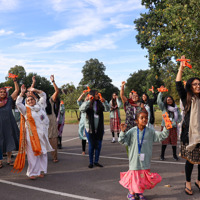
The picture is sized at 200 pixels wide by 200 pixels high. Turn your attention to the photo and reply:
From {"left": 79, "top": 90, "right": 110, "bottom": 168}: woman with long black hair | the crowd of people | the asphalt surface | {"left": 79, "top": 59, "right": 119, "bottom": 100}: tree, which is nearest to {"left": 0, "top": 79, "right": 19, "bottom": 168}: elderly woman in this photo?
the crowd of people

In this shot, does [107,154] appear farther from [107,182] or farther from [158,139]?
[158,139]

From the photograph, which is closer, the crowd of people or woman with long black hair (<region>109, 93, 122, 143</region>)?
the crowd of people

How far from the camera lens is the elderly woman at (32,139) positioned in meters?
5.56

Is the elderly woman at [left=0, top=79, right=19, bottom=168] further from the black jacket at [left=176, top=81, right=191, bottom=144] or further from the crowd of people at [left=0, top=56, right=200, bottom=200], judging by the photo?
the black jacket at [left=176, top=81, right=191, bottom=144]

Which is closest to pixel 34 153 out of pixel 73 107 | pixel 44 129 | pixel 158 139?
pixel 44 129

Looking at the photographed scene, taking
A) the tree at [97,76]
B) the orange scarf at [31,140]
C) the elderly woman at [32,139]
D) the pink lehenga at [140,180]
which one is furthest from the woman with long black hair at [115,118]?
the tree at [97,76]

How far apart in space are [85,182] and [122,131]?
184 centimetres

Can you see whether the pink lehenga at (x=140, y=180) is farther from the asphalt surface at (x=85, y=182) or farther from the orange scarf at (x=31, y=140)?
the orange scarf at (x=31, y=140)

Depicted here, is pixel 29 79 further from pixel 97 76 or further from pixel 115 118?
pixel 115 118

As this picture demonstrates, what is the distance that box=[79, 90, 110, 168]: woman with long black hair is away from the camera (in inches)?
252

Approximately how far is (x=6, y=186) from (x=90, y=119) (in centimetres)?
251

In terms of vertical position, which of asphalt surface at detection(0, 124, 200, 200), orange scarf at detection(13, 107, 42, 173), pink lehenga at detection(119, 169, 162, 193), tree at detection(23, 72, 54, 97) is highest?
tree at detection(23, 72, 54, 97)

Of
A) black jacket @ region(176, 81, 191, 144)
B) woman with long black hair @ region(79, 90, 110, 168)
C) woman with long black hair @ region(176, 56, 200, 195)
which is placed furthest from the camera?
woman with long black hair @ region(79, 90, 110, 168)

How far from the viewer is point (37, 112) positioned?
19.2 ft
